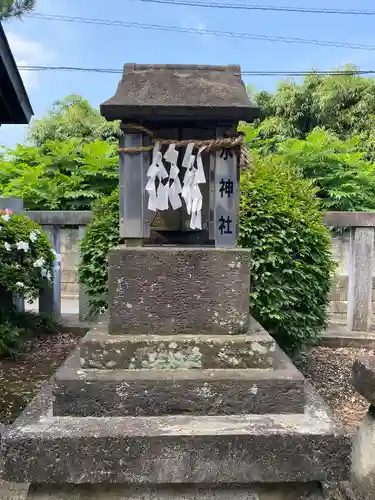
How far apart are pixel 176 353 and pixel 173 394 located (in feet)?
0.67

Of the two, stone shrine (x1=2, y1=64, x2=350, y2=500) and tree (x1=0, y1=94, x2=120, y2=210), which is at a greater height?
tree (x1=0, y1=94, x2=120, y2=210)

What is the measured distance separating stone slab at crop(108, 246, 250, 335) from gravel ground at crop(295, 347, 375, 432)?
2069mm

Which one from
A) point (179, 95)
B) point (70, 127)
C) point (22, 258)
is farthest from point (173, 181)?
point (70, 127)

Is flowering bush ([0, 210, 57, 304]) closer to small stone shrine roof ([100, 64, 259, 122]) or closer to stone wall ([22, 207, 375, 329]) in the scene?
stone wall ([22, 207, 375, 329])

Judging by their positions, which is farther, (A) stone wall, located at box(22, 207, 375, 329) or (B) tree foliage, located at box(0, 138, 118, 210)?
(B) tree foliage, located at box(0, 138, 118, 210)

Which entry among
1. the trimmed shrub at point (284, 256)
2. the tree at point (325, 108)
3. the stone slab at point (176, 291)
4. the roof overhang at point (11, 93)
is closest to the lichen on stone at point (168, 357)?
the stone slab at point (176, 291)

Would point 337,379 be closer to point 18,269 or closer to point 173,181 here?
point 173,181

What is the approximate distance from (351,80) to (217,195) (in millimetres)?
12680

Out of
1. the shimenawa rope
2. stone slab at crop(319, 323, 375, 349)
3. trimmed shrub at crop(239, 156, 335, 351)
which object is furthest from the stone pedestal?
stone slab at crop(319, 323, 375, 349)

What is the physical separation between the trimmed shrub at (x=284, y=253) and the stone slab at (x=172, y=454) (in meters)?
2.17

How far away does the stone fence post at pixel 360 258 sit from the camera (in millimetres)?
5141

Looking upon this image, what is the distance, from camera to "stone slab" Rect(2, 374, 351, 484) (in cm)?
190

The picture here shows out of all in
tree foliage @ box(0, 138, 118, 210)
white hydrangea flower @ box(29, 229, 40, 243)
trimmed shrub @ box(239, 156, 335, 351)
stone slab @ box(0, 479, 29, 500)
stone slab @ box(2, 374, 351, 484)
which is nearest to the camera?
stone slab @ box(2, 374, 351, 484)

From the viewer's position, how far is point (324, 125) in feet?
43.3
